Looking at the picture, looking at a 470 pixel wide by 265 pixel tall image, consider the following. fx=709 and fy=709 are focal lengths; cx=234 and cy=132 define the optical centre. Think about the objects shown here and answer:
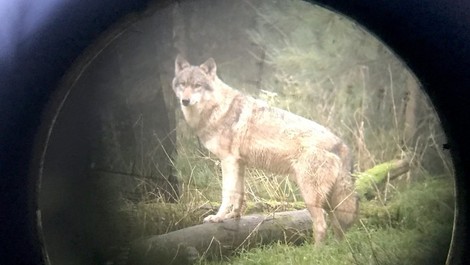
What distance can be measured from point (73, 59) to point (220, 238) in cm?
23

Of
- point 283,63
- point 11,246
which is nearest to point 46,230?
point 11,246

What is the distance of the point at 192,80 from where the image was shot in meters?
0.69

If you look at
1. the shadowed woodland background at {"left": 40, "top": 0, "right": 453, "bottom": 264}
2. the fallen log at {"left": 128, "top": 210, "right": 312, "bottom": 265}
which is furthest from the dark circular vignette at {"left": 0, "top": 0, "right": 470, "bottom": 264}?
the fallen log at {"left": 128, "top": 210, "right": 312, "bottom": 265}

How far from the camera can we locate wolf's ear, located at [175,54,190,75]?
0.69m

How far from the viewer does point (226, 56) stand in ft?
2.24

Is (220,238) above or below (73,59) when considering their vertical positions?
below

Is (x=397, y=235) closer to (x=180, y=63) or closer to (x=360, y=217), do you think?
(x=360, y=217)

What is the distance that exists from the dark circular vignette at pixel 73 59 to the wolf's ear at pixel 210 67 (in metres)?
0.07

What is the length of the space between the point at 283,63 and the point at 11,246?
1.06 ft

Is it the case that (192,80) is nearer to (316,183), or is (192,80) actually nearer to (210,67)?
(210,67)

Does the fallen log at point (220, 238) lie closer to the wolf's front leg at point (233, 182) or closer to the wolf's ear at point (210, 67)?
the wolf's front leg at point (233, 182)

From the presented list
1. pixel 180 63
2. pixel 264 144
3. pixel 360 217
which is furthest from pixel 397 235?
pixel 180 63

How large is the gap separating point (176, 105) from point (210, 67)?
0.16ft

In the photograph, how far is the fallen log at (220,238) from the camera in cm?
69
